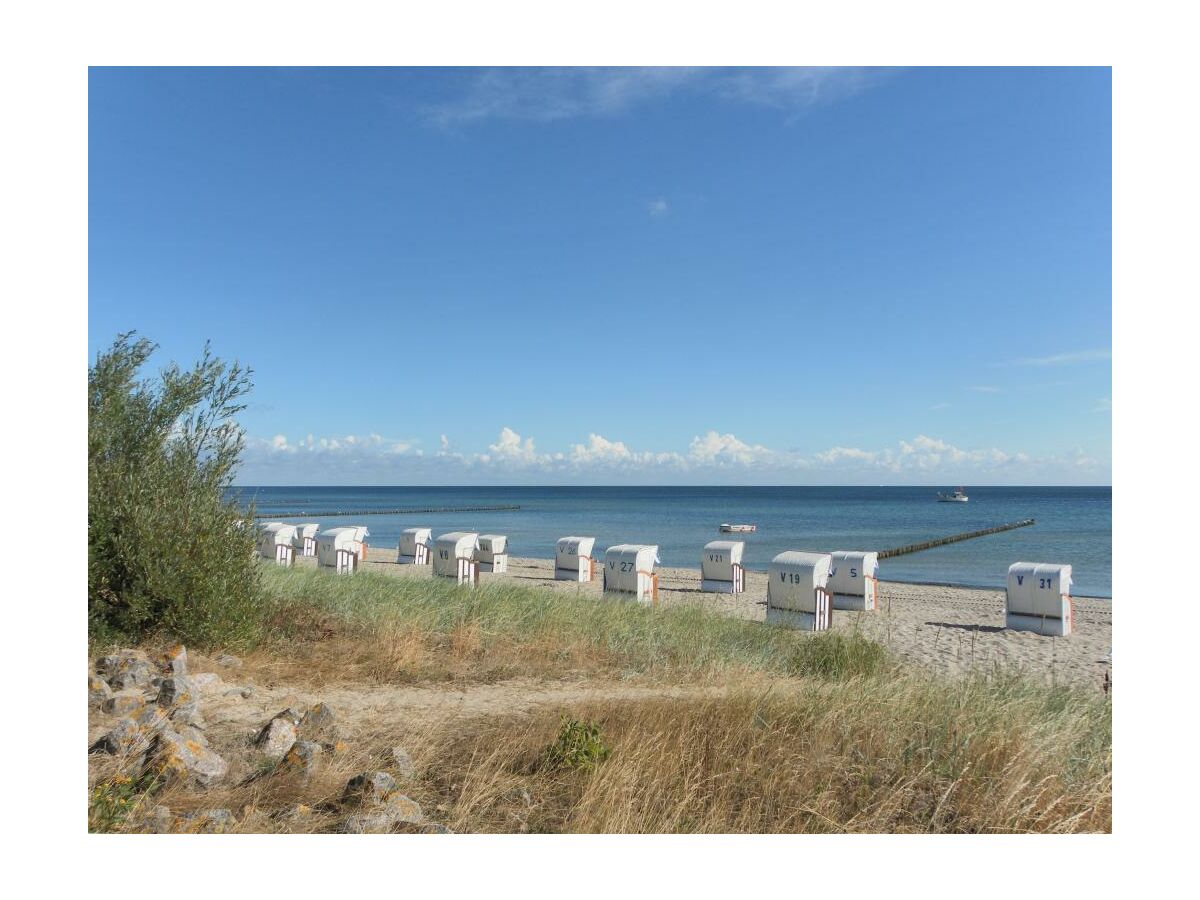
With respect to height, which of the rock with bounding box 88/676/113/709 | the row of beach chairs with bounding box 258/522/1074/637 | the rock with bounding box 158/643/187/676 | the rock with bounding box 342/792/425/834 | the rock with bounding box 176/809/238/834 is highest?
the rock with bounding box 88/676/113/709

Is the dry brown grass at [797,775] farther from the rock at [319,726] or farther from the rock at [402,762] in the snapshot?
the rock at [319,726]

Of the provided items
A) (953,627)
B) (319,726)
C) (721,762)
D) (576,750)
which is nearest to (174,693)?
(319,726)

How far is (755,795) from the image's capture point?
4195mm

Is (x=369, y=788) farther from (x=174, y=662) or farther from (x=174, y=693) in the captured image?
(x=174, y=662)

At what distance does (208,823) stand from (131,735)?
1.09 meters

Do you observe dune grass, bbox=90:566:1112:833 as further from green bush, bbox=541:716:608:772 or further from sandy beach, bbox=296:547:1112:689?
sandy beach, bbox=296:547:1112:689

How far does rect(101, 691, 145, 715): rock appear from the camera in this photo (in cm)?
490

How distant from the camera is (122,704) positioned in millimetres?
4941

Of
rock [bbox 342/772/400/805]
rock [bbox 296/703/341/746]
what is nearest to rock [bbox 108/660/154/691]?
rock [bbox 296/703/341/746]

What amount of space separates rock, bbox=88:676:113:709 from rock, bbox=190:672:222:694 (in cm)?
56

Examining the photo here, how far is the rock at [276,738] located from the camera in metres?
4.37

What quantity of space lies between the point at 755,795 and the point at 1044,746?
1942 mm
